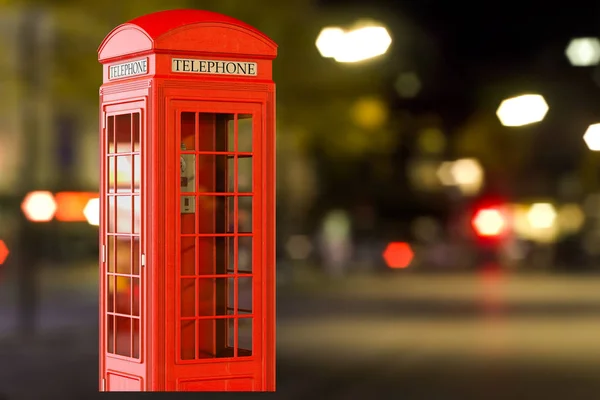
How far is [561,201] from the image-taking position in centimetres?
7394

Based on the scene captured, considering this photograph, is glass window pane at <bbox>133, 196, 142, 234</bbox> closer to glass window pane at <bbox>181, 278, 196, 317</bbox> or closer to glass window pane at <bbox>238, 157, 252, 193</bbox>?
glass window pane at <bbox>181, 278, 196, 317</bbox>

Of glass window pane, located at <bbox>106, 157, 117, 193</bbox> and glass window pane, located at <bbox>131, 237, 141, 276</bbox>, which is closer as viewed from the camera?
glass window pane, located at <bbox>131, 237, 141, 276</bbox>

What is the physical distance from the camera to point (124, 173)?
9867 mm

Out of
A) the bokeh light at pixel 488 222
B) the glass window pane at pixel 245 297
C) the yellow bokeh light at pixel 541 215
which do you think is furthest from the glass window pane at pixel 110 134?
the yellow bokeh light at pixel 541 215

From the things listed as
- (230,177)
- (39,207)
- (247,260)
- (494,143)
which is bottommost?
(247,260)

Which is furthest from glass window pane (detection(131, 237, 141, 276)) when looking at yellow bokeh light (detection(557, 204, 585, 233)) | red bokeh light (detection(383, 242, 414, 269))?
yellow bokeh light (detection(557, 204, 585, 233))

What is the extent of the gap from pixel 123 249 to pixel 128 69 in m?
1.27

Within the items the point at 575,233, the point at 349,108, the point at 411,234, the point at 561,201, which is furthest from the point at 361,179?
the point at 561,201

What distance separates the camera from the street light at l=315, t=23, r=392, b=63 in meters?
18.8

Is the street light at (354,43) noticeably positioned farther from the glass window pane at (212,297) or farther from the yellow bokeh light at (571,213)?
the yellow bokeh light at (571,213)

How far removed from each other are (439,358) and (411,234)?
3298 cm

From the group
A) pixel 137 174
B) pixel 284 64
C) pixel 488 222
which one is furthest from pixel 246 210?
pixel 488 222

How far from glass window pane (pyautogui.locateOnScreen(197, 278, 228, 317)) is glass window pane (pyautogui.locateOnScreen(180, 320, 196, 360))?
0.41ft

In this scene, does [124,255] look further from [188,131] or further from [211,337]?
[188,131]
